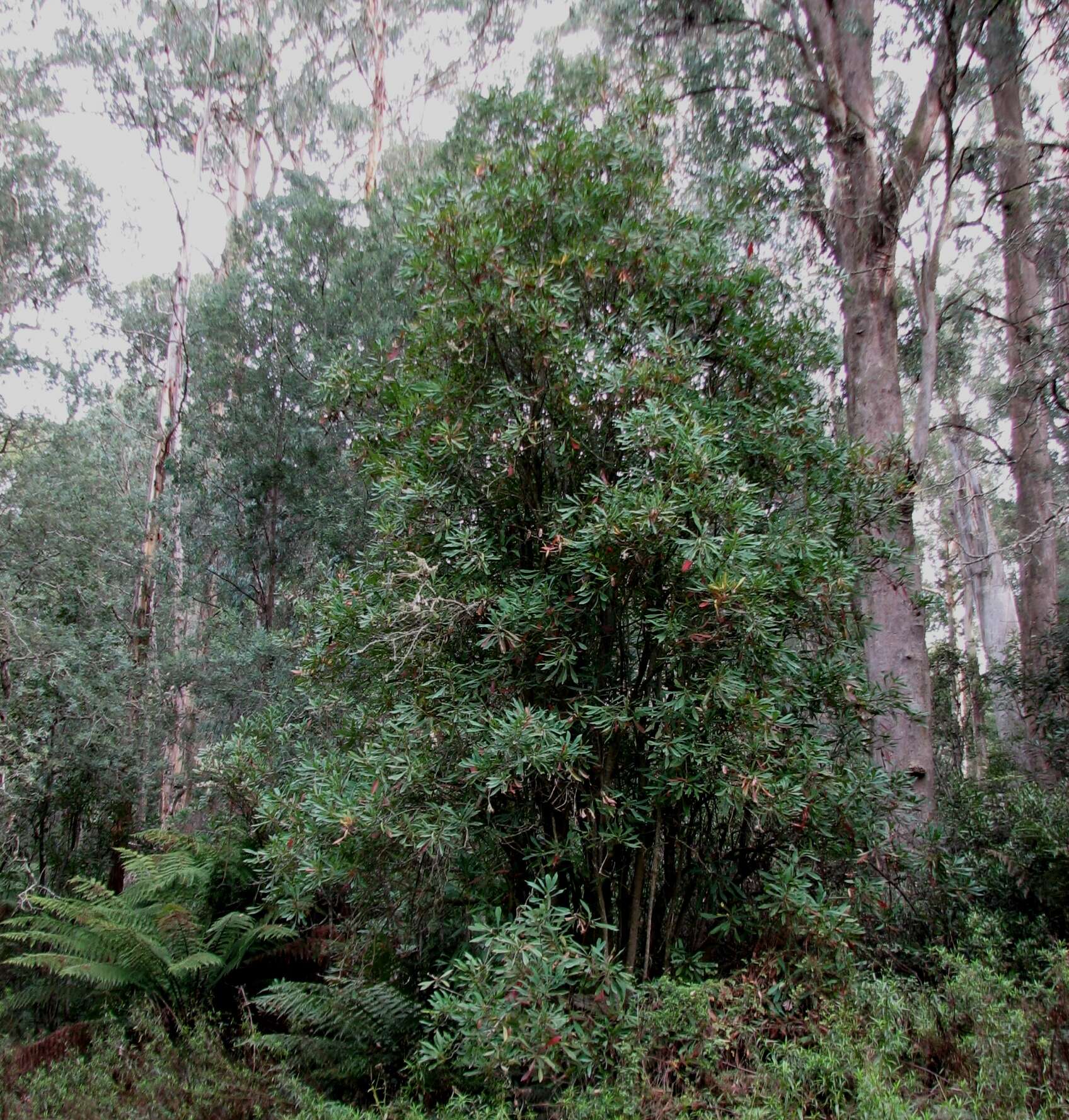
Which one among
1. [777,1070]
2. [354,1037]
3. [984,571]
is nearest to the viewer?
[777,1070]

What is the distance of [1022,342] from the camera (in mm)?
9836

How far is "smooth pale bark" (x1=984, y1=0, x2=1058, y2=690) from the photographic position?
8969 millimetres

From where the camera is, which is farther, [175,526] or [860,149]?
[175,526]

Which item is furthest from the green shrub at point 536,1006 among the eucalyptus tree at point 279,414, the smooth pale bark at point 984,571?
the smooth pale bark at point 984,571

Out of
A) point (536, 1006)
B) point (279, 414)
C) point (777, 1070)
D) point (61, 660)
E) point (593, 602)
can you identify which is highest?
point (279, 414)

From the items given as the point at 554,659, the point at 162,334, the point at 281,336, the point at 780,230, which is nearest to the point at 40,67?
the point at 162,334

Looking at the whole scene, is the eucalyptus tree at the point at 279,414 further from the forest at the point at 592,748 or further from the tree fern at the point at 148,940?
the tree fern at the point at 148,940

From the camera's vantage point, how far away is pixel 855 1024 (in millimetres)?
3195

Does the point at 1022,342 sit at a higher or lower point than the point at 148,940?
higher

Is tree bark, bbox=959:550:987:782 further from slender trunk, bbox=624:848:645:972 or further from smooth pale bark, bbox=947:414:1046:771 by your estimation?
slender trunk, bbox=624:848:645:972

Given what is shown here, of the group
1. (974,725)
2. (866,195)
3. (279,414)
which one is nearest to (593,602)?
(866,195)

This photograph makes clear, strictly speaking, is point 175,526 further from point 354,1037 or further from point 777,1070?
point 777,1070

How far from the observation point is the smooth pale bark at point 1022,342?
29.4 ft

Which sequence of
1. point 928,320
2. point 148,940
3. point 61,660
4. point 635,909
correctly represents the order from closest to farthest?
point 635,909 < point 148,940 < point 928,320 < point 61,660
